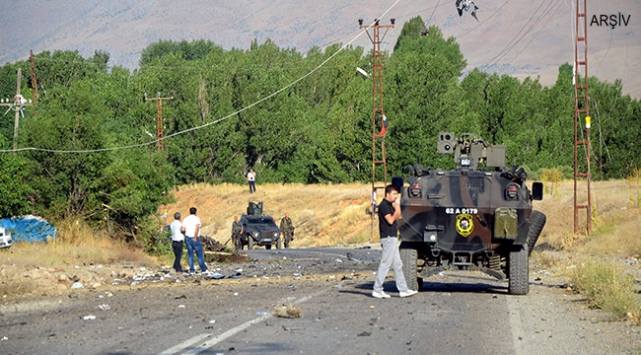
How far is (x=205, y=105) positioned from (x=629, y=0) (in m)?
89.9

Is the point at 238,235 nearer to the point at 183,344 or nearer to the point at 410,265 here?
the point at 410,265

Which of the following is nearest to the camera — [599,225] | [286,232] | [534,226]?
[534,226]

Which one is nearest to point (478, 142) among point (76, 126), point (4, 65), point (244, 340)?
point (244, 340)

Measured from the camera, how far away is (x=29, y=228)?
3912 cm

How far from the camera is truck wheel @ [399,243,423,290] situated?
18.7m

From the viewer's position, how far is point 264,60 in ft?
444

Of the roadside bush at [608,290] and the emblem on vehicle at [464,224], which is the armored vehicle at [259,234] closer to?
the roadside bush at [608,290]

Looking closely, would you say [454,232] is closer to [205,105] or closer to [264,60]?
[205,105]

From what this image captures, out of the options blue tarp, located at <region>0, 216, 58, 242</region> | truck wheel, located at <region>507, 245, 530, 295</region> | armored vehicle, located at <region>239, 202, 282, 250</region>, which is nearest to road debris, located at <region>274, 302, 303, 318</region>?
truck wheel, located at <region>507, 245, 530, 295</region>

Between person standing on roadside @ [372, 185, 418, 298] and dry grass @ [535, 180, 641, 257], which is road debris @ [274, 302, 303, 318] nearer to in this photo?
person standing on roadside @ [372, 185, 418, 298]

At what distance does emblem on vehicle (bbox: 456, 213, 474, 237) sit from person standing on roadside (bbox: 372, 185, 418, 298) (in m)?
1.31

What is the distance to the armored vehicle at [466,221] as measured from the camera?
18.5m

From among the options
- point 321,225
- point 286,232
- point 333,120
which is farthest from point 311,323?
point 333,120

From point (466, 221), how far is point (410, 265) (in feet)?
4.32
